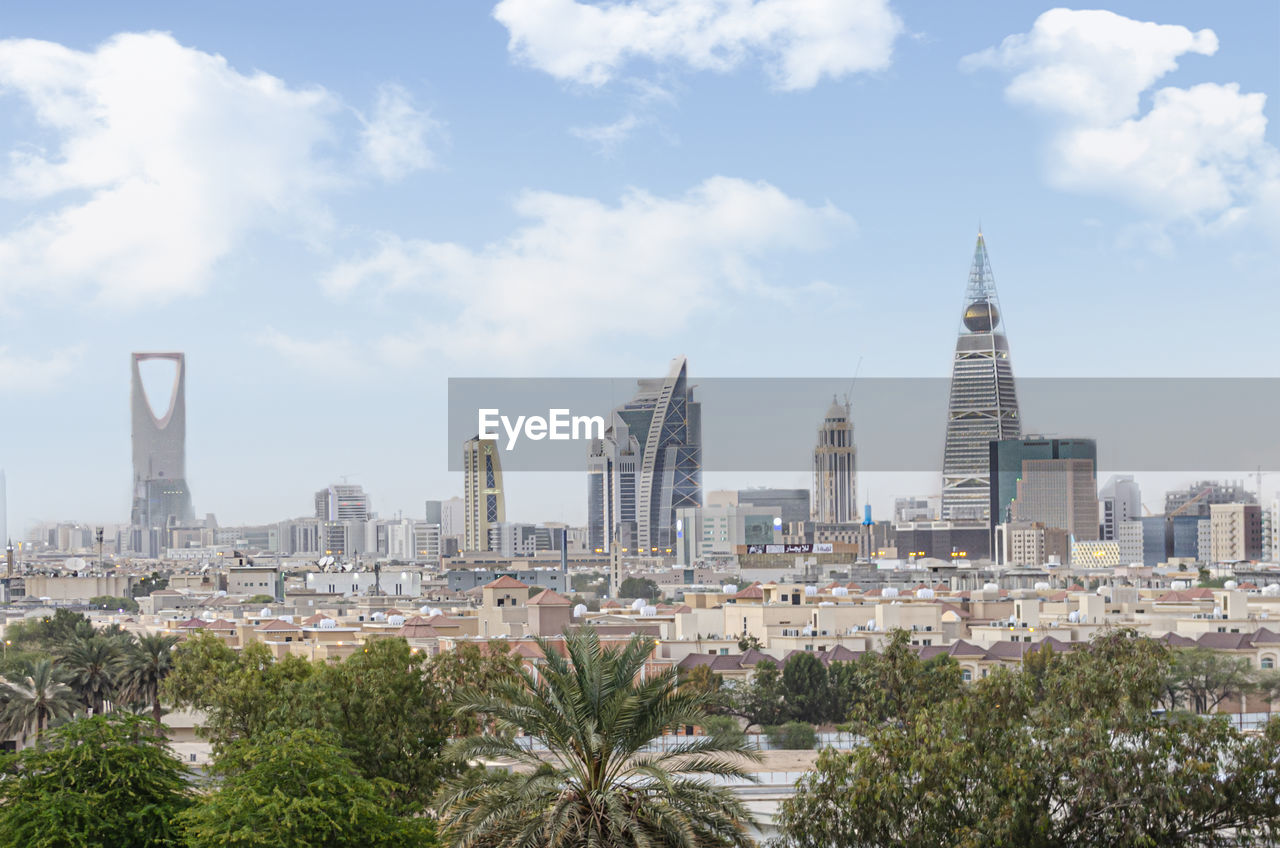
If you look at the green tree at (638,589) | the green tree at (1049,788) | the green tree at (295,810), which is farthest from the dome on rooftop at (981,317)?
the green tree at (295,810)

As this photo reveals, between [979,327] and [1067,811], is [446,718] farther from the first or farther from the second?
[979,327]

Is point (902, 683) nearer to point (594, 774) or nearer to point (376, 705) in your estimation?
point (376, 705)

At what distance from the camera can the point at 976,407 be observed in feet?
632

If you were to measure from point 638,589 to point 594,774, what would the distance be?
11359 cm

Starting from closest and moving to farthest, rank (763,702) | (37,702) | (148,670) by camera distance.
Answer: (37,702) → (148,670) → (763,702)

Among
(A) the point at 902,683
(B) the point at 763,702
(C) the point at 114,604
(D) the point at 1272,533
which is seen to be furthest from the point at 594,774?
(D) the point at 1272,533

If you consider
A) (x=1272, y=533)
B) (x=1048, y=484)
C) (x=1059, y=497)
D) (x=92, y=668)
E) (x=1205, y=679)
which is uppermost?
(x=1048, y=484)

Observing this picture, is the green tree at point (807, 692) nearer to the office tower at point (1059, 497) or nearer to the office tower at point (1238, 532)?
the office tower at point (1238, 532)

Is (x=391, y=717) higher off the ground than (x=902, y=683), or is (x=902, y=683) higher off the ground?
(x=391, y=717)

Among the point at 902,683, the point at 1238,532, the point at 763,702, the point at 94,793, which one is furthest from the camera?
the point at 1238,532

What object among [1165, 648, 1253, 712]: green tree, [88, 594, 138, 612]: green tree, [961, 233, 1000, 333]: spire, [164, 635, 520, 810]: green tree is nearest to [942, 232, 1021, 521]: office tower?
[961, 233, 1000, 333]: spire

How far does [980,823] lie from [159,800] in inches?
281

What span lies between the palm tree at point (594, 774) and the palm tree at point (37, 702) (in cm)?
1894

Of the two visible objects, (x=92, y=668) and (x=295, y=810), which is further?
(x=92, y=668)
